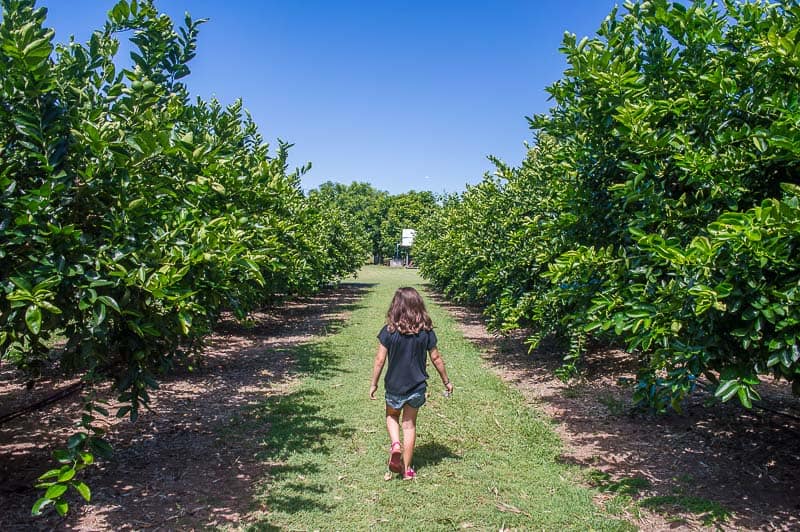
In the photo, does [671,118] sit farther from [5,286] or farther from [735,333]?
[5,286]

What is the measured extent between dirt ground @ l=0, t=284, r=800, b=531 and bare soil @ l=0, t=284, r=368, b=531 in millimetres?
16

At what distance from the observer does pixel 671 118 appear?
506 cm

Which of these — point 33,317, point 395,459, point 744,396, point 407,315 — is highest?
point 33,317

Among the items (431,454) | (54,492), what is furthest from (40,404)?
(431,454)

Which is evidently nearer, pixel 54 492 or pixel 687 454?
pixel 54 492

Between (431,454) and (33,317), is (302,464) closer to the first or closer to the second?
(431,454)

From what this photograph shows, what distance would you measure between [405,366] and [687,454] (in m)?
3.03

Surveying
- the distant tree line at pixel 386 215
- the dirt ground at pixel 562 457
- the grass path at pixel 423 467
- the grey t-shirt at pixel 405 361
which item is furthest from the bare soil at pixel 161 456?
the distant tree line at pixel 386 215

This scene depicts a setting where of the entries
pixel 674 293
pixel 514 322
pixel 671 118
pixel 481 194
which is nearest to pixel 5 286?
pixel 674 293

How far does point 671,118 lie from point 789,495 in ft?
10.8

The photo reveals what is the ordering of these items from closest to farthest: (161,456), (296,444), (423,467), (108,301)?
1. (108,301)
2. (423,467)
3. (161,456)
4. (296,444)

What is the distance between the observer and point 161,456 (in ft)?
18.7

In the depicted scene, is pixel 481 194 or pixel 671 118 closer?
pixel 671 118

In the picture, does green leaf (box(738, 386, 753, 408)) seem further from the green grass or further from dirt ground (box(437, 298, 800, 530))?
the green grass
